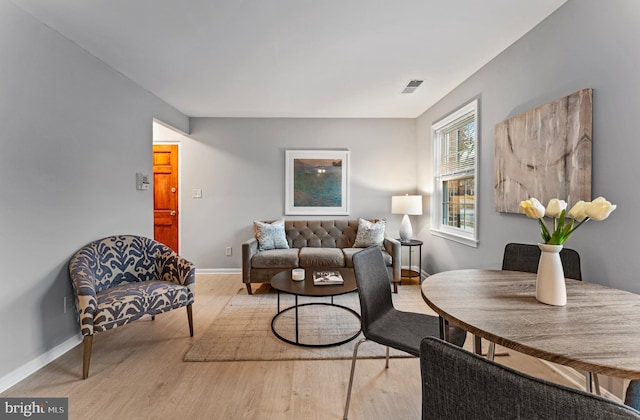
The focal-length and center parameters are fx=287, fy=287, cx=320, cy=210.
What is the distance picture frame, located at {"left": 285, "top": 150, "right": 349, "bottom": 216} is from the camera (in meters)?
4.29

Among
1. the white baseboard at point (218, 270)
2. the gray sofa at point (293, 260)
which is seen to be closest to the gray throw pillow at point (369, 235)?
Result: the gray sofa at point (293, 260)

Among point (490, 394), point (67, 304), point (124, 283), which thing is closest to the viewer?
point (490, 394)

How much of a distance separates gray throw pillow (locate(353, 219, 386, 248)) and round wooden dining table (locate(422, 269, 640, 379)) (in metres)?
2.35

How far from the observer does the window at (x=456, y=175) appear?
299cm

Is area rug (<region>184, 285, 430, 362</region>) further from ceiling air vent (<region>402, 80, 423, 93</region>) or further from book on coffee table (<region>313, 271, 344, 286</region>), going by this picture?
ceiling air vent (<region>402, 80, 423, 93</region>)

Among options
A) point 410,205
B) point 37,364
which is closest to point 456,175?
point 410,205

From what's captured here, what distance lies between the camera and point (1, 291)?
5.71 feet

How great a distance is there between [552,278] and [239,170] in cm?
393

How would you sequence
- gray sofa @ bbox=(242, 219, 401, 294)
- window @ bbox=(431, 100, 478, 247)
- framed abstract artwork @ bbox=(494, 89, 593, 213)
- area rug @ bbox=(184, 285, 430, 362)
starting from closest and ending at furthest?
framed abstract artwork @ bbox=(494, 89, 593, 213) < area rug @ bbox=(184, 285, 430, 362) < window @ bbox=(431, 100, 478, 247) < gray sofa @ bbox=(242, 219, 401, 294)

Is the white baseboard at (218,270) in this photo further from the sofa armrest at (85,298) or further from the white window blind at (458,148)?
the white window blind at (458,148)

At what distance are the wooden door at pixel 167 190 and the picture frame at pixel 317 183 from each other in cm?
171

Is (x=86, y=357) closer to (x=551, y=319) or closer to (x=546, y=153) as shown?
(x=551, y=319)

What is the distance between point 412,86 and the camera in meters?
3.12

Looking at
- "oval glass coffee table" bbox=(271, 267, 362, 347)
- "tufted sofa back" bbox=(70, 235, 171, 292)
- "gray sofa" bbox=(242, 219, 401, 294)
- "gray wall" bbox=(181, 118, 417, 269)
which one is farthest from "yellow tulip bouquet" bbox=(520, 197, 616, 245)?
"gray wall" bbox=(181, 118, 417, 269)
